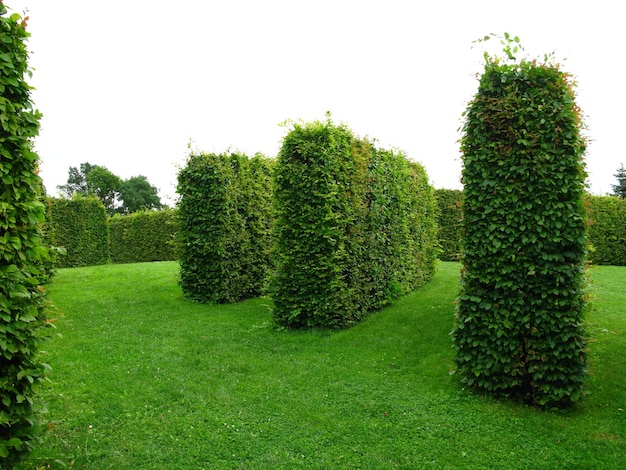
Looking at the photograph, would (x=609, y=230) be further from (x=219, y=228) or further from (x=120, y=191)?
(x=120, y=191)

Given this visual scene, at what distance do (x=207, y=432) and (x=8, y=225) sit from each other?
296 centimetres

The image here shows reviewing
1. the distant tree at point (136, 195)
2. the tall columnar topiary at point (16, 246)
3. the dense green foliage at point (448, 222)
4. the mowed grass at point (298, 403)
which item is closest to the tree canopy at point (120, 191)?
the distant tree at point (136, 195)

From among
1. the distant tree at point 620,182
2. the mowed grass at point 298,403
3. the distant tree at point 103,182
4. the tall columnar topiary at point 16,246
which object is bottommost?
the mowed grass at point 298,403

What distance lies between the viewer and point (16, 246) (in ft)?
10.8

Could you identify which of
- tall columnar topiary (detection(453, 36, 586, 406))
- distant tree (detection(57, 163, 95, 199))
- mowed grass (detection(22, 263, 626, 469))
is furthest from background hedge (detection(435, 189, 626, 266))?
distant tree (detection(57, 163, 95, 199))

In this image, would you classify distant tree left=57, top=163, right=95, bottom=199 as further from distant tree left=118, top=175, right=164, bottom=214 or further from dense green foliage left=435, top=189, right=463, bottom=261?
dense green foliage left=435, top=189, right=463, bottom=261

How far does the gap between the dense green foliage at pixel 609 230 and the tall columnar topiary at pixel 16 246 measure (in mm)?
19598

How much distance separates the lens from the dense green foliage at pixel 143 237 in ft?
73.0

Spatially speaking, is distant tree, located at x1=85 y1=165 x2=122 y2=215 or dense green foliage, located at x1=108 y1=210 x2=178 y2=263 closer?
dense green foliage, located at x1=108 y1=210 x2=178 y2=263

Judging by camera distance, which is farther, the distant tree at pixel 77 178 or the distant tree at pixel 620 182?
the distant tree at pixel 77 178

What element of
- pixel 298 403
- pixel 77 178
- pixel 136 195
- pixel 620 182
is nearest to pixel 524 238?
pixel 298 403

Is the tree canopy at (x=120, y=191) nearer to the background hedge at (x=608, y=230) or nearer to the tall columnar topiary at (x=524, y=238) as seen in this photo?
the background hedge at (x=608, y=230)

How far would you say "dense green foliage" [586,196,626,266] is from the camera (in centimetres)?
1792

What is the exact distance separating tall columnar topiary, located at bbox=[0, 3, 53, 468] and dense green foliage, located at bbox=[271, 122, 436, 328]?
523cm
